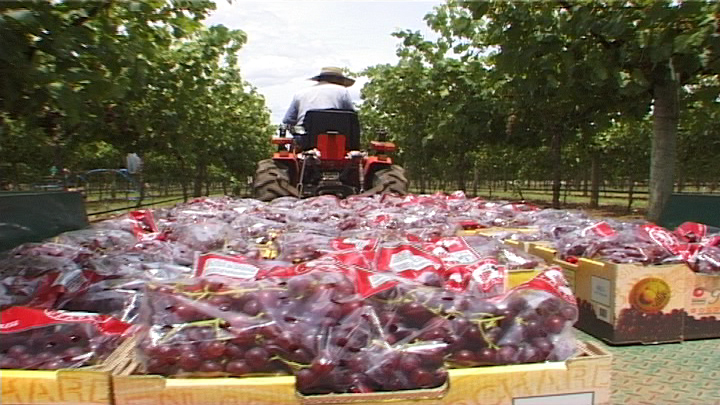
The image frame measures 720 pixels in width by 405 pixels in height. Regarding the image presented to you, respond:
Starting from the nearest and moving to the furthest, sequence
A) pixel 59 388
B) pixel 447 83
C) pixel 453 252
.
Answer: pixel 59 388 < pixel 453 252 < pixel 447 83

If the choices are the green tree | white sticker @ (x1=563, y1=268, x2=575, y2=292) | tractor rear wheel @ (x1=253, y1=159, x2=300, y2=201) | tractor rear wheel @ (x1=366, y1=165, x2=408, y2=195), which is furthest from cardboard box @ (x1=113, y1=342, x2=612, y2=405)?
tractor rear wheel @ (x1=366, y1=165, x2=408, y2=195)

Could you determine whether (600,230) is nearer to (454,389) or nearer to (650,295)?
(650,295)

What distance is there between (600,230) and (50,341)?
3.12 metres

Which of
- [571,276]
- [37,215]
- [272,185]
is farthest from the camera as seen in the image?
[272,185]

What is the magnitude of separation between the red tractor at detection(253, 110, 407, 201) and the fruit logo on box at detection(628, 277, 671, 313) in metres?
4.61

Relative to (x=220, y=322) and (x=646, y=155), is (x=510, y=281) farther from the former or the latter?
(x=646, y=155)

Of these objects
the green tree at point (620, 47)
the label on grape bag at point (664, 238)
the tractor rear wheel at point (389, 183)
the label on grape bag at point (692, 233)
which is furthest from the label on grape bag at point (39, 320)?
the tractor rear wheel at point (389, 183)

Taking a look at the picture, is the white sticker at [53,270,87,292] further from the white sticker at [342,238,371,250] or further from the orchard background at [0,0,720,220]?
the white sticker at [342,238,371,250]

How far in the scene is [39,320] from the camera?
156 centimetres

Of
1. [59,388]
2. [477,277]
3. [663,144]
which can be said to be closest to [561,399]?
[477,277]

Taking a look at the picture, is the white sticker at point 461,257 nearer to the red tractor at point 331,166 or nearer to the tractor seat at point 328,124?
the red tractor at point 331,166

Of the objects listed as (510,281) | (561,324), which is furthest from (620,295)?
(561,324)

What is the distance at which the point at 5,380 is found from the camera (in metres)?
1.39

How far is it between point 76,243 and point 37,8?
130 cm
